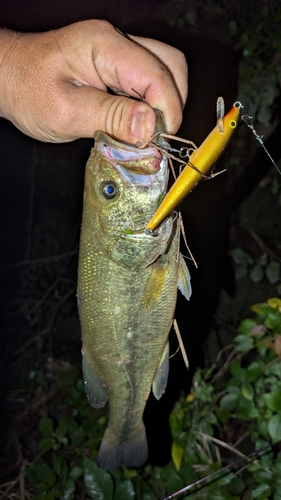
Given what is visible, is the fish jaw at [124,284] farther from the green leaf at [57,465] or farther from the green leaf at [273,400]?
the green leaf at [57,465]

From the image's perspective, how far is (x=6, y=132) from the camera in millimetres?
3951

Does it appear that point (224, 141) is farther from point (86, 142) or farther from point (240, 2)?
point (240, 2)

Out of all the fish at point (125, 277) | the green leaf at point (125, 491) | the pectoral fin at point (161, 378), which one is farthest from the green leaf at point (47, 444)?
the pectoral fin at point (161, 378)

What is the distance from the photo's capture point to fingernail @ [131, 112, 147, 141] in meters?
1.39

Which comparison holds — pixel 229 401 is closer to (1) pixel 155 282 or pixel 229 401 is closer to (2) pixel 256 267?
(2) pixel 256 267

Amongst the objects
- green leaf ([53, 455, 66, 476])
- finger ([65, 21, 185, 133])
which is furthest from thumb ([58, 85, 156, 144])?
green leaf ([53, 455, 66, 476])

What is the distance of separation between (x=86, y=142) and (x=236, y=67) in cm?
163

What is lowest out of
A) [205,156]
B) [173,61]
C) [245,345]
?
[245,345]

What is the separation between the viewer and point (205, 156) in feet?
3.80

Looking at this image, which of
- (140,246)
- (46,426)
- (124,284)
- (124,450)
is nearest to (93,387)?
(124,450)

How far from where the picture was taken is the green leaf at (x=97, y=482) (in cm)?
296

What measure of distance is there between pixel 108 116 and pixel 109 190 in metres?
0.26

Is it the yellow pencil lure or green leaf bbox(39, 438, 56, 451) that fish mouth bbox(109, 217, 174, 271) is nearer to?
the yellow pencil lure

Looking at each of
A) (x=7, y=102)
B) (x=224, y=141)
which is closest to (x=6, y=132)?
(x=7, y=102)
